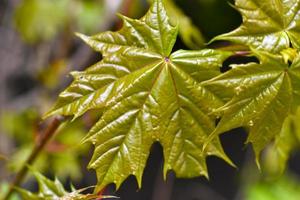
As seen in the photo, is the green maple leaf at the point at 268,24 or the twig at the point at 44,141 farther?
the twig at the point at 44,141

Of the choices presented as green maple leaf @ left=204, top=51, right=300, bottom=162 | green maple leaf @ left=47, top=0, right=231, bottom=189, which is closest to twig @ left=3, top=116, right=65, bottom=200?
green maple leaf @ left=47, top=0, right=231, bottom=189

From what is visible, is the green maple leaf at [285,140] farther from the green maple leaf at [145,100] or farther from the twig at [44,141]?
the twig at [44,141]

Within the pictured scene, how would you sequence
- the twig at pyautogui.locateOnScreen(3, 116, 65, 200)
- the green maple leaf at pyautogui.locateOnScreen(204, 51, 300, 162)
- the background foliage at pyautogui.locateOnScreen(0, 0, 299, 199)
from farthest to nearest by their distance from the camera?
the background foliage at pyautogui.locateOnScreen(0, 0, 299, 199), the twig at pyautogui.locateOnScreen(3, 116, 65, 200), the green maple leaf at pyautogui.locateOnScreen(204, 51, 300, 162)

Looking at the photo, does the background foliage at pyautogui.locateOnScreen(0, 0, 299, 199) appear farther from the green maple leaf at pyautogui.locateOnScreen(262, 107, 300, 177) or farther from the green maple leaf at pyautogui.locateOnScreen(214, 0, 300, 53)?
the green maple leaf at pyautogui.locateOnScreen(214, 0, 300, 53)

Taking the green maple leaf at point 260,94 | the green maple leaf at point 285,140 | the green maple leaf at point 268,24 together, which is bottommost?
the green maple leaf at point 285,140

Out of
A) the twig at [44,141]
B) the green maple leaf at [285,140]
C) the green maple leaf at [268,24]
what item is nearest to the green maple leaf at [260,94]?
the green maple leaf at [268,24]

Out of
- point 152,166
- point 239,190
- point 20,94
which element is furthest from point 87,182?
point 239,190

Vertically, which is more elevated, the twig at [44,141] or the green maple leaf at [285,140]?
the twig at [44,141]
